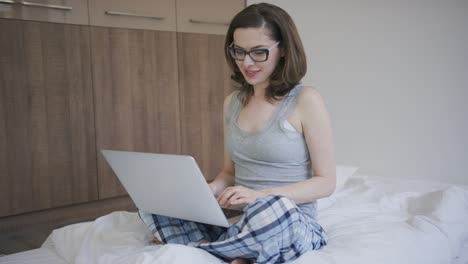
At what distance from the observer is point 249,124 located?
1.23 m

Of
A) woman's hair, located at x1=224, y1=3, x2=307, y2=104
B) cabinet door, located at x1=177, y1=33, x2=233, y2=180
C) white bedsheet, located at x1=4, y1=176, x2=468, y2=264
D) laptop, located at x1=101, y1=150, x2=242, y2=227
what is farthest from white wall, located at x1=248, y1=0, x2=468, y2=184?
laptop, located at x1=101, y1=150, x2=242, y2=227

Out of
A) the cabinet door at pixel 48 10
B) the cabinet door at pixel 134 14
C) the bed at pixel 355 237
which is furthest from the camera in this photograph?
the cabinet door at pixel 134 14

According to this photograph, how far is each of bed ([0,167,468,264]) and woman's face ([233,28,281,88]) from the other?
46 centimetres

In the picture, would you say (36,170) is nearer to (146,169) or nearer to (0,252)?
(0,252)

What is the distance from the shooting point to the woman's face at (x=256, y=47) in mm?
1171

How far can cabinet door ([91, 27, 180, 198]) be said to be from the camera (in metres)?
2.46

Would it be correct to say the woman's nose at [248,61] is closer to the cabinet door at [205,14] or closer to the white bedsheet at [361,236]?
the white bedsheet at [361,236]

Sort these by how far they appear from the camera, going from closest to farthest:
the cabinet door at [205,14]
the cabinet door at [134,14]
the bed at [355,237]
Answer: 1. the bed at [355,237]
2. the cabinet door at [134,14]
3. the cabinet door at [205,14]

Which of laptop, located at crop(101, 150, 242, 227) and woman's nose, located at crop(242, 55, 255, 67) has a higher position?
woman's nose, located at crop(242, 55, 255, 67)

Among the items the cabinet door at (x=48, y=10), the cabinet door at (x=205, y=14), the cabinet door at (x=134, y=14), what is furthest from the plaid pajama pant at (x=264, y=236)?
the cabinet door at (x=205, y=14)

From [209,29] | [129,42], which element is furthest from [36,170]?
[209,29]

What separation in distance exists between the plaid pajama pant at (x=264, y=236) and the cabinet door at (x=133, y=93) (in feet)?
5.01

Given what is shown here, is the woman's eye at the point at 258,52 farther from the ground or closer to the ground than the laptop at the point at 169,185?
farther from the ground

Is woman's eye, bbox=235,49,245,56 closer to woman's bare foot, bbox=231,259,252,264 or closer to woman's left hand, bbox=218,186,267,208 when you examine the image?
woman's left hand, bbox=218,186,267,208
